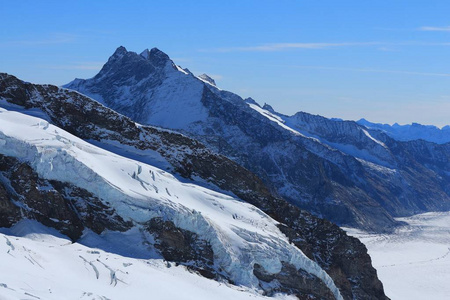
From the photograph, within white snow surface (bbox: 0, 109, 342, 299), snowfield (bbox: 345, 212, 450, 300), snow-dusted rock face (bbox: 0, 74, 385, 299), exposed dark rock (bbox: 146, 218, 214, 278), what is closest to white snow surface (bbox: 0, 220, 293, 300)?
exposed dark rock (bbox: 146, 218, 214, 278)

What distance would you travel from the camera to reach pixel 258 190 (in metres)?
90.5

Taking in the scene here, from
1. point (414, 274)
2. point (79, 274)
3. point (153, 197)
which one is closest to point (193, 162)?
point (153, 197)

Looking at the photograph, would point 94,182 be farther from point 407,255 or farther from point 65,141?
point 407,255

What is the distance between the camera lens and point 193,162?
89000 millimetres

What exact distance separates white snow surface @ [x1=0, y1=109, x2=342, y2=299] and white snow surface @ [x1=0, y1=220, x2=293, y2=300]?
6.09m

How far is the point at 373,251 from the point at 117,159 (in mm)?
146394

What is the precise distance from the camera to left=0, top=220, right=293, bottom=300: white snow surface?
4491 centimetres

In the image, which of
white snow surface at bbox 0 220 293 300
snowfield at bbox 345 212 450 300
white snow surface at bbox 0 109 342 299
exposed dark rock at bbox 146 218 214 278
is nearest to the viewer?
white snow surface at bbox 0 220 293 300

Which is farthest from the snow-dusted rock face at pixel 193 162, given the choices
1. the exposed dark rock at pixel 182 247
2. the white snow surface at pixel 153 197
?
the exposed dark rock at pixel 182 247

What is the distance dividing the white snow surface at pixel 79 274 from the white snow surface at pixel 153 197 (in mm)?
6094

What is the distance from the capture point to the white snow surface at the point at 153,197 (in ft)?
217

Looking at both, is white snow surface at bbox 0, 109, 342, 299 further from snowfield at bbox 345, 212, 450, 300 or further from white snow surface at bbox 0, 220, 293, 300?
snowfield at bbox 345, 212, 450, 300

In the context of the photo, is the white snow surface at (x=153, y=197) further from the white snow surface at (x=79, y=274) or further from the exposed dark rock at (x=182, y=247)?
the white snow surface at (x=79, y=274)

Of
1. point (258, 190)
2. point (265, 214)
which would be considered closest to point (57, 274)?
point (265, 214)
